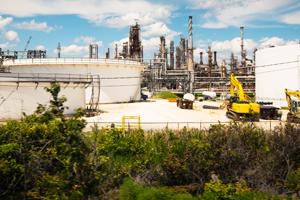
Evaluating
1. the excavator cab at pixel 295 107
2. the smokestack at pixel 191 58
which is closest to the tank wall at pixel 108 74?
the smokestack at pixel 191 58

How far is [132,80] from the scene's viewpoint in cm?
4212

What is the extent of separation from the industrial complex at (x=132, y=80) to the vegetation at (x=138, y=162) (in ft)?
32.7

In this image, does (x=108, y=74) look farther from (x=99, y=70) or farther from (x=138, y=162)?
(x=138, y=162)

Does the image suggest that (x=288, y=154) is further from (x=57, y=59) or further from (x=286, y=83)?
(x=57, y=59)

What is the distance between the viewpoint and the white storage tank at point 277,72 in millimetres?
34062

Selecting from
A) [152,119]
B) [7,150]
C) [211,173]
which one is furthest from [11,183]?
[152,119]

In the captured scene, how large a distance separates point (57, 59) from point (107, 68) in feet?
17.2

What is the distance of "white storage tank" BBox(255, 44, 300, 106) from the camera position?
34.1m

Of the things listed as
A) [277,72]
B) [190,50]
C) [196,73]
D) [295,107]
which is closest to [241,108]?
[295,107]

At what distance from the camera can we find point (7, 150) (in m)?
10.1

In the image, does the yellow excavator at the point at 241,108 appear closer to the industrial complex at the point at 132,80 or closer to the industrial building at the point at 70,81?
the industrial complex at the point at 132,80

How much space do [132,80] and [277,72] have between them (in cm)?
1569

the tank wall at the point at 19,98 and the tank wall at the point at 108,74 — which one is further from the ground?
the tank wall at the point at 108,74

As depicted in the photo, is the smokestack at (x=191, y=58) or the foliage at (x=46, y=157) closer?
the foliage at (x=46, y=157)
